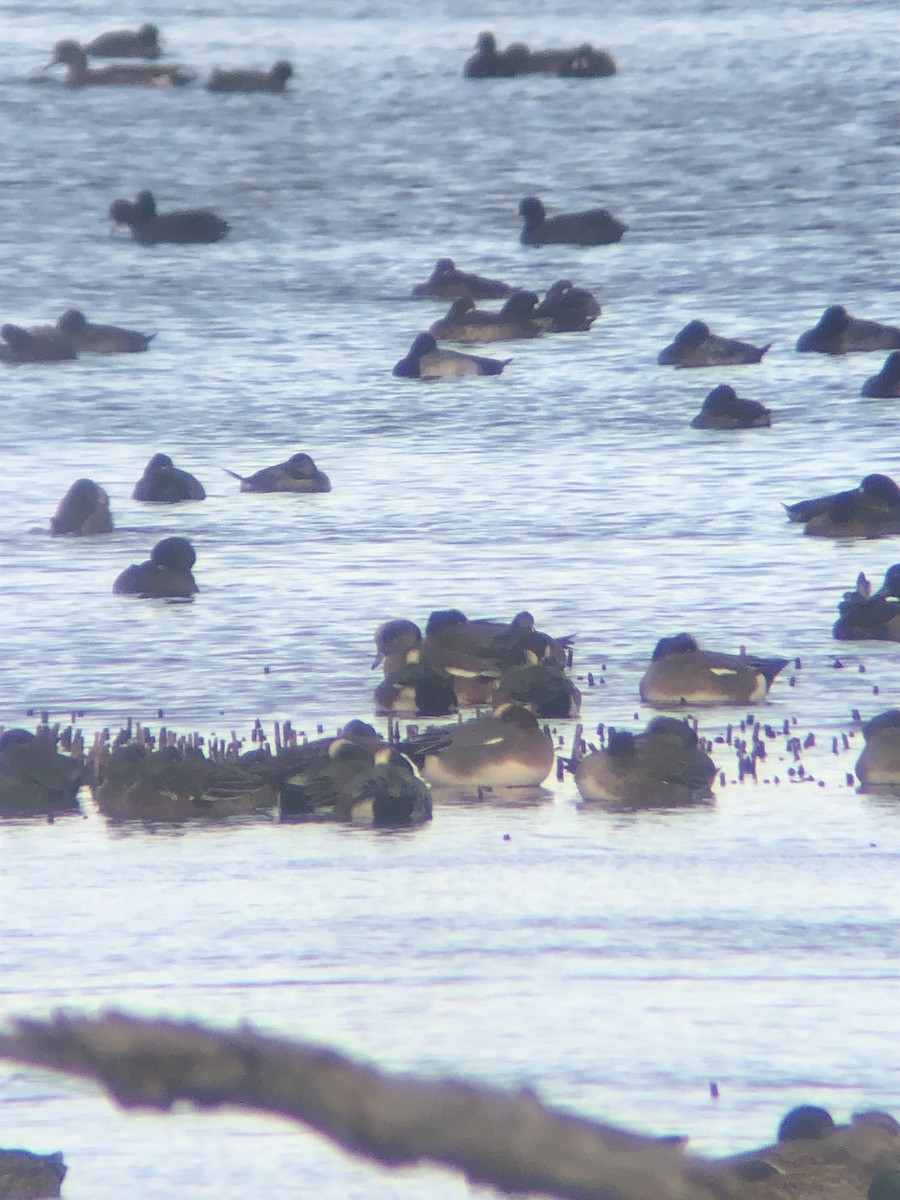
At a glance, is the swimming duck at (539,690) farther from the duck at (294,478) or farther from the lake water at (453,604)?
the duck at (294,478)

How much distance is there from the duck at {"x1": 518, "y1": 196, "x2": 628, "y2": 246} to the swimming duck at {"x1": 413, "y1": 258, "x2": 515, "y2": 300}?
6.04m


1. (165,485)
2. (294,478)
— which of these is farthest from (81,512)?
(294,478)

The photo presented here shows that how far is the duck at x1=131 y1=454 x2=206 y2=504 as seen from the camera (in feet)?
70.6

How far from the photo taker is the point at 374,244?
43219mm

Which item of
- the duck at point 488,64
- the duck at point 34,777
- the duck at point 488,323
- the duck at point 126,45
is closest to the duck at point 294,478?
the duck at point 34,777

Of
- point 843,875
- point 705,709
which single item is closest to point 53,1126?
point 843,875

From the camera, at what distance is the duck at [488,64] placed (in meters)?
73.0

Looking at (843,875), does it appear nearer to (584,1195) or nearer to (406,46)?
(584,1195)

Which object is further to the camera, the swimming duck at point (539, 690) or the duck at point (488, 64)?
the duck at point (488, 64)

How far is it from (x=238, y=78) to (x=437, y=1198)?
66823mm

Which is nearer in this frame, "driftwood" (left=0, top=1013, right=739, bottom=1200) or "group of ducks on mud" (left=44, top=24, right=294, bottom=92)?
"driftwood" (left=0, top=1013, right=739, bottom=1200)

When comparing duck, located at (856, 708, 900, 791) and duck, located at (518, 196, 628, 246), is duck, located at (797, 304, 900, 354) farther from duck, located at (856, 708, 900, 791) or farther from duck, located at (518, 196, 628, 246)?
duck, located at (856, 708, 900, 791)

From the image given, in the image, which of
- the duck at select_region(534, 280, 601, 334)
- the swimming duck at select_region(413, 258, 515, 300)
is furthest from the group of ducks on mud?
the duck at select_region(534, 280, 601, 334)

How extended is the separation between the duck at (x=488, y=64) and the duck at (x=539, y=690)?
61.4 meters
